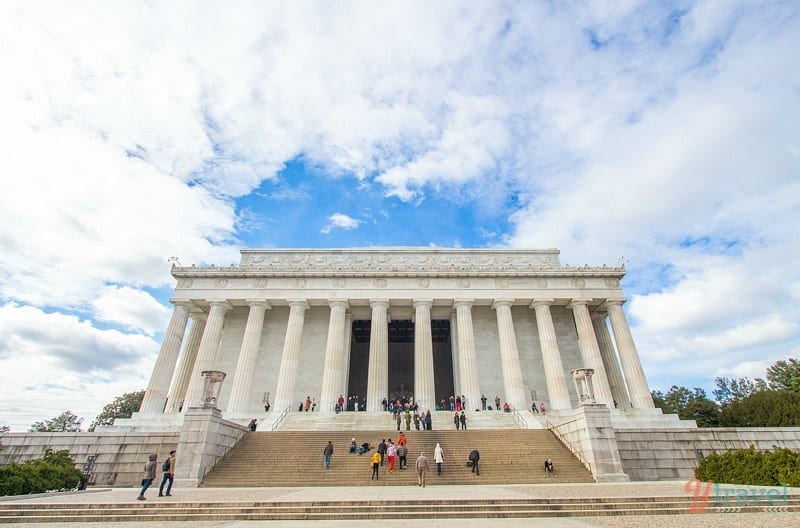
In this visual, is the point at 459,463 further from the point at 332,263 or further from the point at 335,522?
the point at 332,263

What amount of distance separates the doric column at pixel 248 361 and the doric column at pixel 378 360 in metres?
9.59

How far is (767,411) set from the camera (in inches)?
1247

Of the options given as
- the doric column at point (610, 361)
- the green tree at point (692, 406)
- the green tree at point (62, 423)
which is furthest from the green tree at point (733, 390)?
the green tree at point (62, 423)

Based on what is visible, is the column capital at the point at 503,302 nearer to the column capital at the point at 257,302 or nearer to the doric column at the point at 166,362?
the column capital at the point at 257,302

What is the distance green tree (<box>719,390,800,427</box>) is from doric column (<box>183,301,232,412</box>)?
4319cm

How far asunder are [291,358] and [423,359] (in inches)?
428

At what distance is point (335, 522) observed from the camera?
9547 mm

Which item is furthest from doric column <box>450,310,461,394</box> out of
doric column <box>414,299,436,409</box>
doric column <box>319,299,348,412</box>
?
doric column <box>319,299,348,412</box>

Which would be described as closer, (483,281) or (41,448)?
(41,448)

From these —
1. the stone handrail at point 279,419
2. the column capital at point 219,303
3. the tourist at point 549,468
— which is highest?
the column capital at point 219,303

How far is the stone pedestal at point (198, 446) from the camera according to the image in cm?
1728

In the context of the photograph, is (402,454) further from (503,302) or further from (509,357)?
(503,302)

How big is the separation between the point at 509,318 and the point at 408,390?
51.3 feet

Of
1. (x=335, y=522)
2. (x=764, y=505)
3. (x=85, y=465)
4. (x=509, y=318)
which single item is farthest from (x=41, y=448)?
(x=509, y=318)
